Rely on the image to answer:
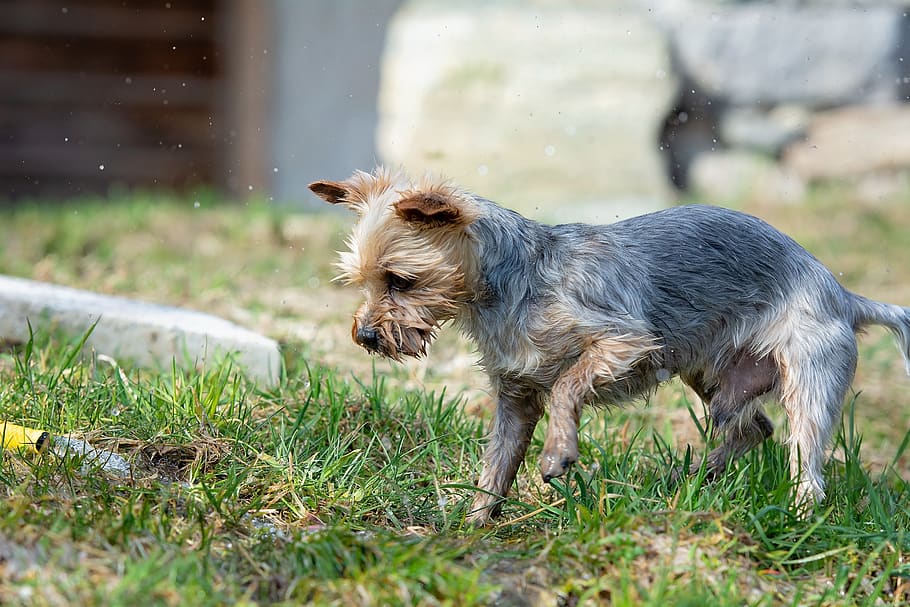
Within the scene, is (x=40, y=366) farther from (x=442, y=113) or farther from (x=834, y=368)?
(x=442, y=113)

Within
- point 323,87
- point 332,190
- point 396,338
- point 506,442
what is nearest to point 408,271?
point 396,338

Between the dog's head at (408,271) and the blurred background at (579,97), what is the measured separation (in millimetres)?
5066

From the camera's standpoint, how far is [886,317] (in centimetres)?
395

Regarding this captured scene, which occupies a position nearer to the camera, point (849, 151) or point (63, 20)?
point (849, 151)

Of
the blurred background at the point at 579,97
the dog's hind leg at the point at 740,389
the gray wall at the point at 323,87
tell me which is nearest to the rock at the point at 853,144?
the blurred background at the point at 579,97

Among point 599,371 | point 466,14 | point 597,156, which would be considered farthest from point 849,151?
point 599,371

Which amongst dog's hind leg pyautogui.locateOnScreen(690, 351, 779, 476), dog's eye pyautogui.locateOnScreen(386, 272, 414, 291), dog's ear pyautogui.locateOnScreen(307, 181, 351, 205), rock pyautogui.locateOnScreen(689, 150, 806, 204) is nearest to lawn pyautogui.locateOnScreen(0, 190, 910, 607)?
dog's hind leg pyautogui.locateOnScreen(690, 351, 779, 476)

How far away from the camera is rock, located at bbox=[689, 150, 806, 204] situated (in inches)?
382

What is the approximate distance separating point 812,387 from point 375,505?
4.91ft

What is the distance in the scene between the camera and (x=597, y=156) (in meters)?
9.45

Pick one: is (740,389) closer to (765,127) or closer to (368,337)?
(368,337)

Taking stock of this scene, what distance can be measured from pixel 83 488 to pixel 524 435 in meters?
1.41

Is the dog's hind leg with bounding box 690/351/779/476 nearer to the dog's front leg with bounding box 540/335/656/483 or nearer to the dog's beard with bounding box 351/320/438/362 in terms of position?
the dog's front leg with bounding box 540/335/656/483

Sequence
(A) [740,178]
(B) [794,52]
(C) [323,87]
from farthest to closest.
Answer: (C) [323,87] → (A) [740,178] → (B) [794,52]
